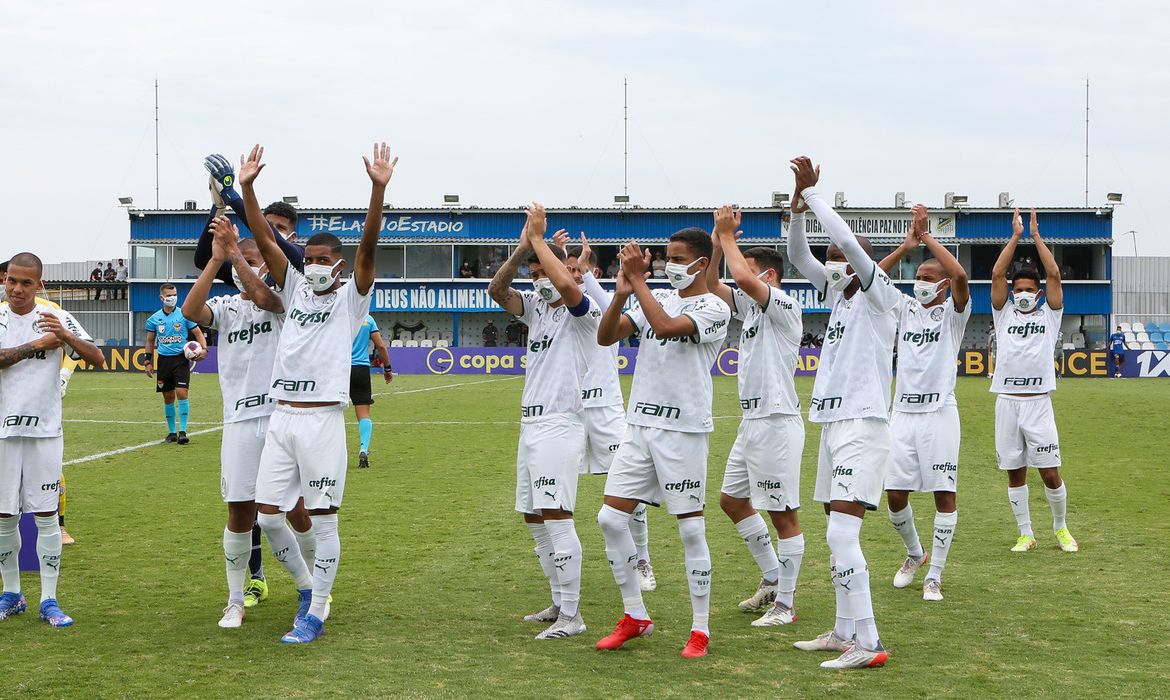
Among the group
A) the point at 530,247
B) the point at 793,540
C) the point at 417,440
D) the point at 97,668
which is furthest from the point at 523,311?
the point at 417,440

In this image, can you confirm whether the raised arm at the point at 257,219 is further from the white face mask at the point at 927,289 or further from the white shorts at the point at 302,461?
the white face mask at the point at 927,289

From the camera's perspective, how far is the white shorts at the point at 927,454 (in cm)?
926

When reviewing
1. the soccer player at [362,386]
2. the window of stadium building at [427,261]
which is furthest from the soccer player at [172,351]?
the window of stadium building at [427,261]

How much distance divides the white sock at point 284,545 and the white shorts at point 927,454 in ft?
15.2

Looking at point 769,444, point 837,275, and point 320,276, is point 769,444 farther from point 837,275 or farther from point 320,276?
point 320,276

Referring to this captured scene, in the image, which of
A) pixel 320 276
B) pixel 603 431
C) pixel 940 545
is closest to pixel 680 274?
pixel 320 276

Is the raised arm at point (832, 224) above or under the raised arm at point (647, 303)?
above

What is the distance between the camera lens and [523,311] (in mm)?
8141

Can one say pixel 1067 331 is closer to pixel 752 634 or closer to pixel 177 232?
pixel 177 232

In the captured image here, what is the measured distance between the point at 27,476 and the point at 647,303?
182 inches

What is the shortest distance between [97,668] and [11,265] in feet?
10.3

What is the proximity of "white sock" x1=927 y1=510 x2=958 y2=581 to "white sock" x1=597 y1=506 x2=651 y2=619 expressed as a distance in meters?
2.80

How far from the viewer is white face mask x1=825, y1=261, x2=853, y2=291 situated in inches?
313

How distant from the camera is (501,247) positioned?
64438 mm
